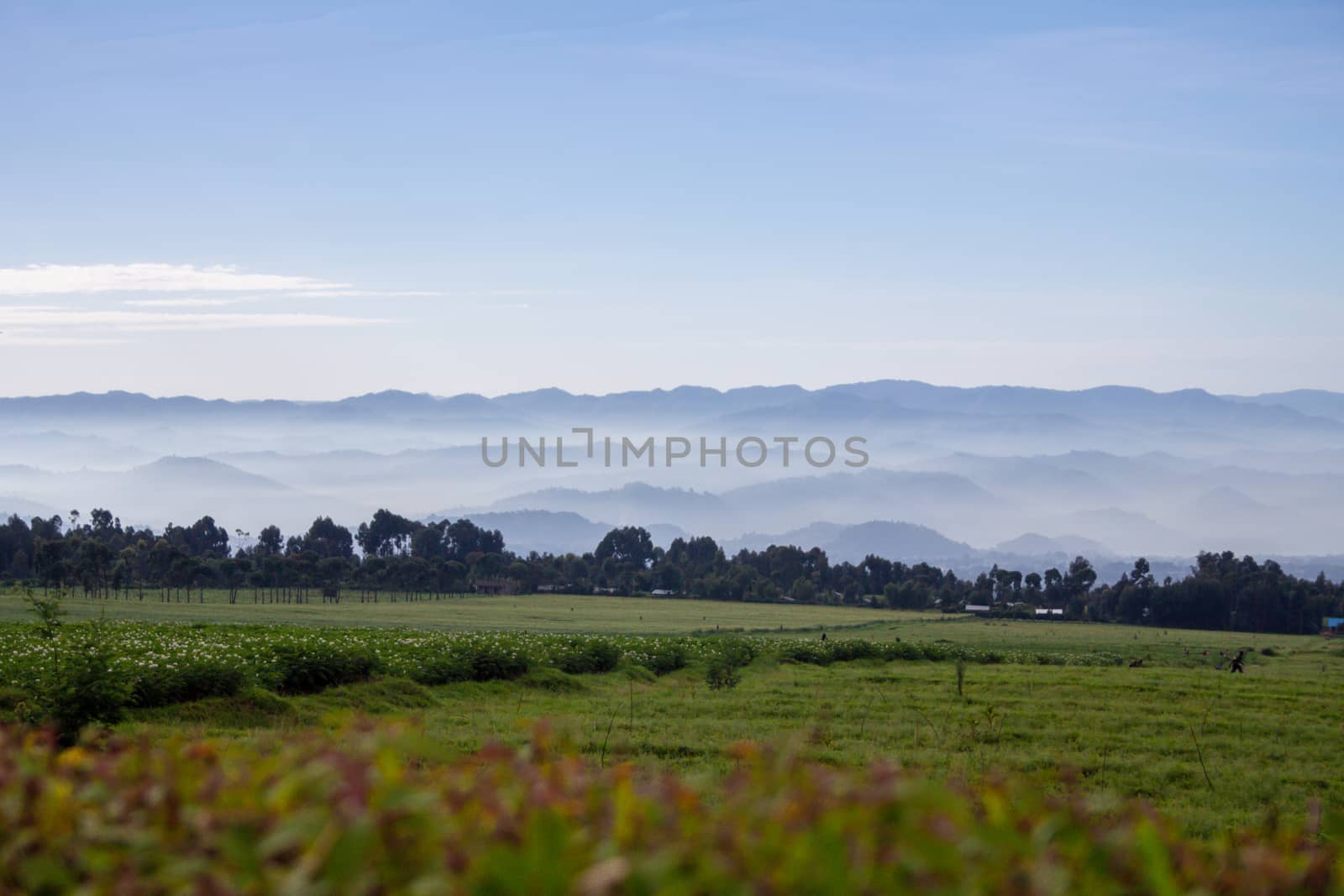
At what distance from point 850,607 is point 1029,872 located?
431 feet

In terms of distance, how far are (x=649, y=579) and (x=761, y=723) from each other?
420ft

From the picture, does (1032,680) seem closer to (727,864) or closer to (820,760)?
(820,760)

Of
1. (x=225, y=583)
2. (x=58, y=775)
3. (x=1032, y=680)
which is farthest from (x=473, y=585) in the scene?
(x=58, y=775)

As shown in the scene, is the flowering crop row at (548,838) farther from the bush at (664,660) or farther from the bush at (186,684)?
the bush at (664,660)

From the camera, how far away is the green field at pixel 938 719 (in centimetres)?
1499

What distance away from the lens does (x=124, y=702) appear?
17438mm

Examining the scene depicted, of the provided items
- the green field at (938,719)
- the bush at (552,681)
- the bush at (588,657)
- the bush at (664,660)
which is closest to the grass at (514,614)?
the bush at (664,660)

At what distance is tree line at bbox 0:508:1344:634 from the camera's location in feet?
376

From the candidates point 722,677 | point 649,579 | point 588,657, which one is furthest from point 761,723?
point 649,579

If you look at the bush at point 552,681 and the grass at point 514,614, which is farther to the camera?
the grass at point 514,614

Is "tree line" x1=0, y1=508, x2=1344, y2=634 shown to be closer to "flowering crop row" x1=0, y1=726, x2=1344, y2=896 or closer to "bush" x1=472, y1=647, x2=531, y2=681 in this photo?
"bush" x1=472, y1=647, x2=531, y2=681

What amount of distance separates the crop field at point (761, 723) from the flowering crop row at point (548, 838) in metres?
0.02

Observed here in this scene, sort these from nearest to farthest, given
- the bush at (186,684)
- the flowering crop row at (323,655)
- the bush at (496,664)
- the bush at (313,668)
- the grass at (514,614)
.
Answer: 1. the bush at (186,684)
2. the flowering crop row at (323,655)
3. the bush at (313,668)
4. the bush at (496,664)
5. the grass at (514,614)

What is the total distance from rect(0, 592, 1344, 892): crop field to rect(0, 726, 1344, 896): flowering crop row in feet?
0.07
